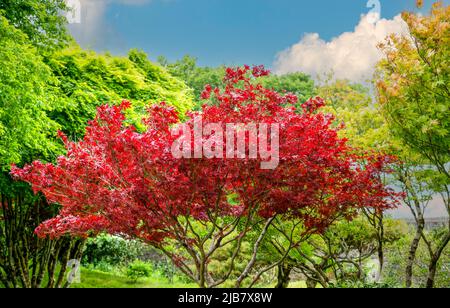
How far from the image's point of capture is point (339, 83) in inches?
631

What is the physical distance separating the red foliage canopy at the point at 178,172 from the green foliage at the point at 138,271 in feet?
29.1

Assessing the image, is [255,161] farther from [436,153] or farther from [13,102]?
[13,102]

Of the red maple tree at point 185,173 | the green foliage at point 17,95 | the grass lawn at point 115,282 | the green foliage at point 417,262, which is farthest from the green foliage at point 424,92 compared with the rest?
the grass lawn at point 115,282

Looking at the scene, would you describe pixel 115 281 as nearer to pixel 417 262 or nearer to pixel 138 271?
pixel 138 271

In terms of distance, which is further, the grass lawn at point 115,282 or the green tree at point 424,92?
the grass lawn at point 115,282

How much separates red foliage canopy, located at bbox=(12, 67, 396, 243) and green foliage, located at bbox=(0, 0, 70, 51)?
4454 millimetres

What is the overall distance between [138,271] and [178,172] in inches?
413

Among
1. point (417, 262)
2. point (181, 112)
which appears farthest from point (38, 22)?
point (417, 262)

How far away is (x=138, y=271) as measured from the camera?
14289 mm

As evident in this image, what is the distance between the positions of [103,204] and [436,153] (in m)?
4.48

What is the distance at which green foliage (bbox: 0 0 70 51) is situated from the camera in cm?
897

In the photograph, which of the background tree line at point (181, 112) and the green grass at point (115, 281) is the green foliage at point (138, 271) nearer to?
the green grass at point (115, 281)

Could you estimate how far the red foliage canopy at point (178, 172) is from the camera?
4613 millimetres
